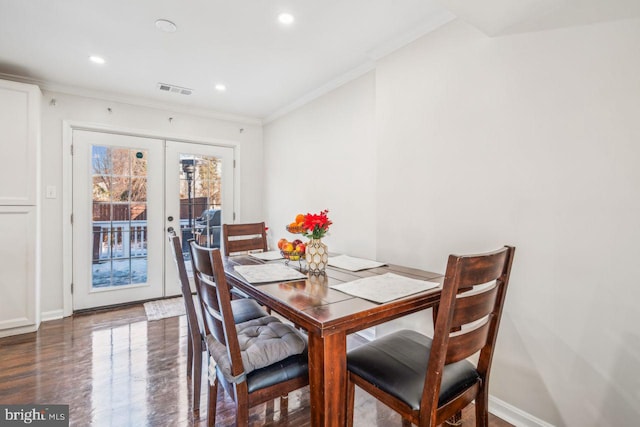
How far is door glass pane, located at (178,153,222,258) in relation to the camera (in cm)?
381

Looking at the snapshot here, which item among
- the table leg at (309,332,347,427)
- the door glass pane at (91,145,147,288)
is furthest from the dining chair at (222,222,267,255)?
the table leg at (309,332,347,427)

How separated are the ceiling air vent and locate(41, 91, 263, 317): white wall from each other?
0.50 m

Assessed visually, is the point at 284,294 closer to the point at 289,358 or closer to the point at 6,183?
the point at 289,358

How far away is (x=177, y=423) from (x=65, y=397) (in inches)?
30.8

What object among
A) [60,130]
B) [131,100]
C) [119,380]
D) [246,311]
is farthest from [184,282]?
[131,100]

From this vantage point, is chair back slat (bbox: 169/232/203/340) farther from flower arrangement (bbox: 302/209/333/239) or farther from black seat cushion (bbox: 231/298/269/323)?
flower arrangement (bbox: 302/209/333/239)

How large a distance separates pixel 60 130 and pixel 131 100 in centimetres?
74

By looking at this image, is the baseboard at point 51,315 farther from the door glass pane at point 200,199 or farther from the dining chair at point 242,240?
the dining chair at point 242,240

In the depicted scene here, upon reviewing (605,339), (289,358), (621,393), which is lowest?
(621,393)

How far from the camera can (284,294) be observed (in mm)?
1363

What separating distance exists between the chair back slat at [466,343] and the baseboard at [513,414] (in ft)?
2.46

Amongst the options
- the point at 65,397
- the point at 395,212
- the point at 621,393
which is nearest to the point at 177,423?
the point at 65,397

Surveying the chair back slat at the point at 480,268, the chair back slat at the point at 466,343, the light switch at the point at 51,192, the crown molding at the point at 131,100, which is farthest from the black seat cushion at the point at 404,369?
the crown molding at the point at 131,100

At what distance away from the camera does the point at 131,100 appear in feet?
11.2
